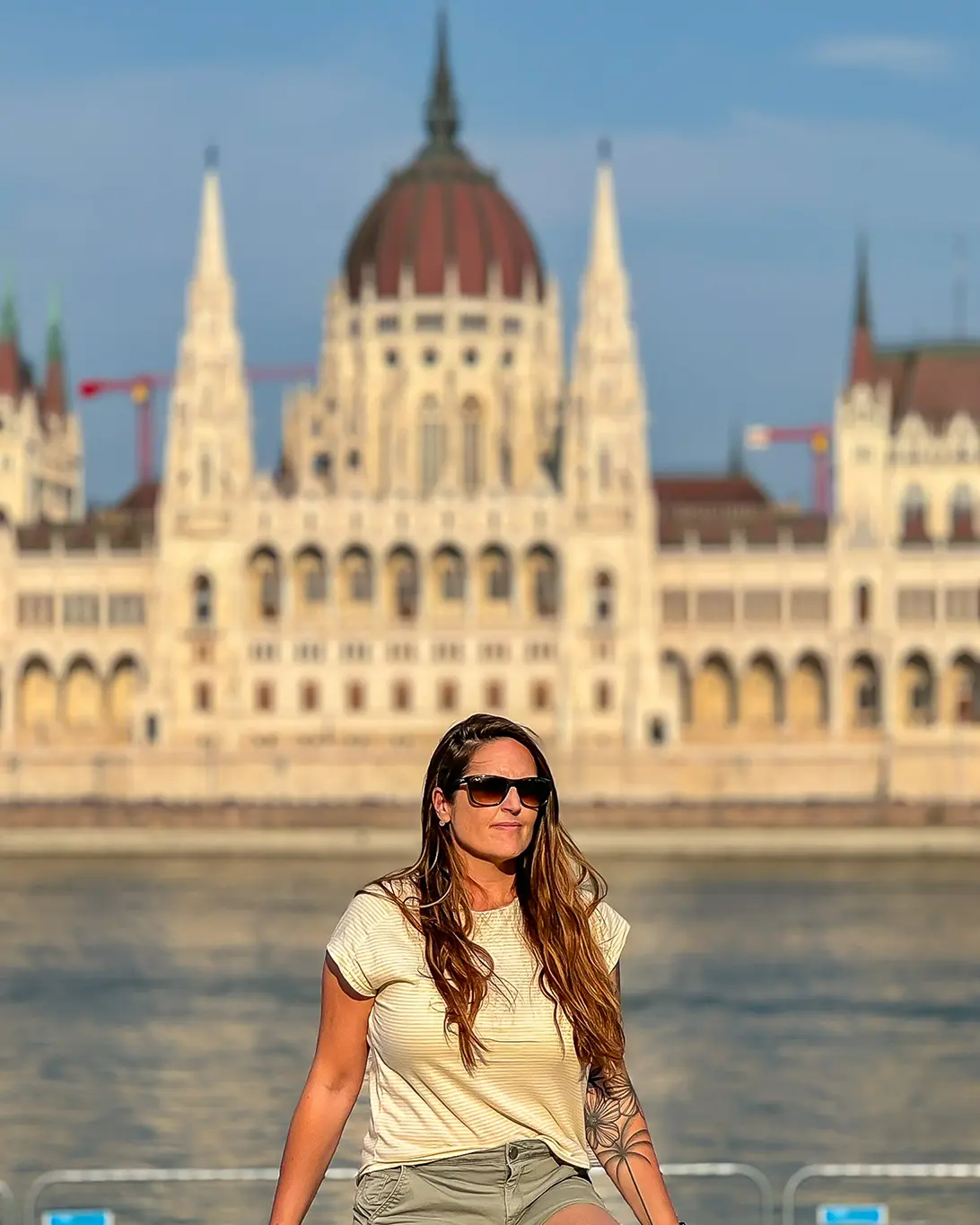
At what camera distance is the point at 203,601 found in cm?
9875

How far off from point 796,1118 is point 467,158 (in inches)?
3561

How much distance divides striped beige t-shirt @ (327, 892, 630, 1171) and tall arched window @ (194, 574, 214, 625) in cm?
9133

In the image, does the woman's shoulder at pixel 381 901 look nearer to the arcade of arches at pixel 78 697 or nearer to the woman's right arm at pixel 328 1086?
the woman's right arm at pixel 328 1086

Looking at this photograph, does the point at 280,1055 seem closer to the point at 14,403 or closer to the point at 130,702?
the point at 130,702

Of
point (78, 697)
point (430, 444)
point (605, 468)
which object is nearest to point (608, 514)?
point (605, 468)

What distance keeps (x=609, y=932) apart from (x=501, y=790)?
492 mm

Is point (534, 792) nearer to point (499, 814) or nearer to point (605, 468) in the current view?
point (499, 814)

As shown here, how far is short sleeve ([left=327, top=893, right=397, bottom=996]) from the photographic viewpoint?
694 centimetres

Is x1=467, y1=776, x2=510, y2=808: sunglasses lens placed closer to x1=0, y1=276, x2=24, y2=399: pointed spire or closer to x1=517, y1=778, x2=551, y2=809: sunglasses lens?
x1=517, y1=778, x2=551, y2=809: sunglasses lens

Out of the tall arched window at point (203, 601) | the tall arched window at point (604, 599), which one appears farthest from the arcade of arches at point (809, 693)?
the tall arched window at point (203, 601)

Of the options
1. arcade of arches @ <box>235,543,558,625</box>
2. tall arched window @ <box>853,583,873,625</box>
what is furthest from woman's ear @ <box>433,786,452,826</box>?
tall arched window @ <box>853,583,873,625</box>

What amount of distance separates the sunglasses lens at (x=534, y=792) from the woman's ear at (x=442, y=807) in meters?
0.22

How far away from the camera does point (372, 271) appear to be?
110000mm

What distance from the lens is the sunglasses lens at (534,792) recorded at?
22.7ft
